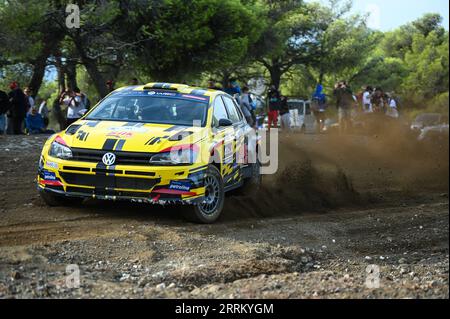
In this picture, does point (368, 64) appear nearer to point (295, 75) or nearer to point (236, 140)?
point (295, 75)

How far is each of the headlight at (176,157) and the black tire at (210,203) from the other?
347 mm

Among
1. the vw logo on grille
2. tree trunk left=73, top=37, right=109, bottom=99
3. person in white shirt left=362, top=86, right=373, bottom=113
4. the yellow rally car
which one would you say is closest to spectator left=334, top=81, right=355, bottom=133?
person in white shirt left=362, top=86, right=373, bottom=113

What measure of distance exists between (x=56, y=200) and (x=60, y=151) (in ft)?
2.67

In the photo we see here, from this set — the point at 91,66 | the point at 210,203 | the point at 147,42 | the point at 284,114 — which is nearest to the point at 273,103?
the point at 284,114

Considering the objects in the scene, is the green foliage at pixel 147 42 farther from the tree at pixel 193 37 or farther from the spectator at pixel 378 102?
the spectator at pixel 378 102

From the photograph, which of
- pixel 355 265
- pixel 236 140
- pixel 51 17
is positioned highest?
pixel 51 17

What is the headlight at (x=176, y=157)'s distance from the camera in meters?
8.84

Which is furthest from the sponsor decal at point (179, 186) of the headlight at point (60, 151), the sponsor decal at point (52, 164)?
the sponsor decal at point (52, 164)

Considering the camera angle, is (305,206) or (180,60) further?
(180,60)

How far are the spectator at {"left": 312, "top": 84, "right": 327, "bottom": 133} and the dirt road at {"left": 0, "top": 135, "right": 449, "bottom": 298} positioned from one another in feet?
41.8

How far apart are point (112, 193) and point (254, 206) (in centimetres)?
293

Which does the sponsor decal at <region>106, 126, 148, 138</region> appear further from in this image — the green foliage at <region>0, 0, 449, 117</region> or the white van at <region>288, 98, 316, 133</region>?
the white van at <region>288, 98, 316, 133</region>

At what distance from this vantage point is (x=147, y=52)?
22.0 meters

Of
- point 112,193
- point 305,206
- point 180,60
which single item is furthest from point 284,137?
point 112,193
